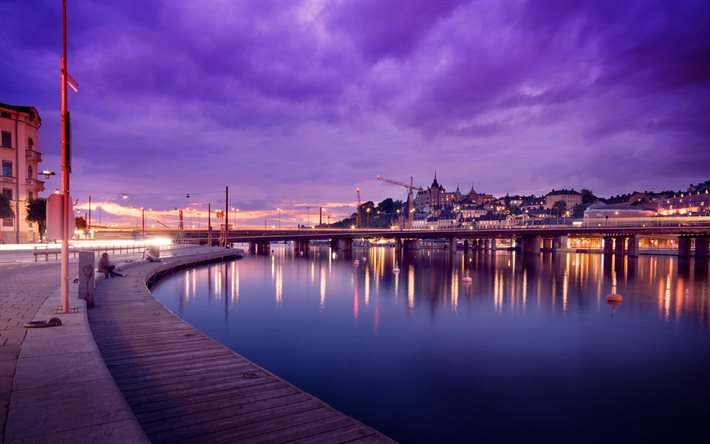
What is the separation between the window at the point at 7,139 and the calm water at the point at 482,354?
46.1 metres

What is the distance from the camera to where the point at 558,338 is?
77.5 ft

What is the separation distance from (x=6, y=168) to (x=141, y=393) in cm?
7577

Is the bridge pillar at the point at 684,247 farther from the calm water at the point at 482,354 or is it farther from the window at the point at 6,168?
the window at the point at 6,168

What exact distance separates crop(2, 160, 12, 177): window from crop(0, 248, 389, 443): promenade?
66.6 meters

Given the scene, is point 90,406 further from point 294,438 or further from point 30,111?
point 30,111

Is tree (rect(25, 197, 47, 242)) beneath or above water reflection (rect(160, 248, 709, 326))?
above

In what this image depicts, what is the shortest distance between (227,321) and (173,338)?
46.5ft

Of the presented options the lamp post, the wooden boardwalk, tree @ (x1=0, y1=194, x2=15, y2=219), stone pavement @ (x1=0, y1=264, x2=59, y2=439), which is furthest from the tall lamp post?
tree @ (x1=0, y1=194, x2=15, y2=219)

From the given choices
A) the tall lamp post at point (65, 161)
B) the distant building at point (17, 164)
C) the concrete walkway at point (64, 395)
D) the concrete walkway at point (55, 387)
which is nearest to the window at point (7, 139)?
the distant building at point (17, 164)

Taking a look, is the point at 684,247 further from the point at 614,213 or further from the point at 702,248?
the point at 614,213

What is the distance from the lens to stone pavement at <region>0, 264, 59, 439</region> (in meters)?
7.73

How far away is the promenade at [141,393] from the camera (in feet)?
19.1

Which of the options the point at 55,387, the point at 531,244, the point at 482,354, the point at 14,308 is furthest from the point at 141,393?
the point at 531,244

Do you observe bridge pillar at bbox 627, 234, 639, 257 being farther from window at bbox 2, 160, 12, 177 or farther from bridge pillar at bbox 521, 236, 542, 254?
window at bbox 2, 160, 12, 177
